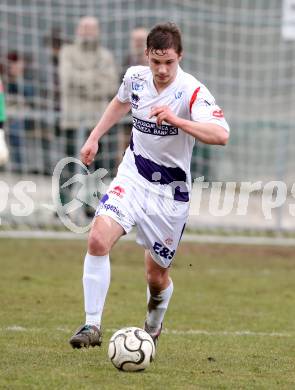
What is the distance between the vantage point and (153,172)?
7.33m

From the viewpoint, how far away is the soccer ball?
6328 mm

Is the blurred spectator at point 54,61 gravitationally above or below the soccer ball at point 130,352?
below

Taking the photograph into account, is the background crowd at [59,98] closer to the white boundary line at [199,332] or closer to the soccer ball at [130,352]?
the white boundary line at [199,332]

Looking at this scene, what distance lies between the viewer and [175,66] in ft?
23.2

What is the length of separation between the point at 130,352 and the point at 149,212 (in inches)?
48.8

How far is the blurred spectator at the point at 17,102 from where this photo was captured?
50.1 feet

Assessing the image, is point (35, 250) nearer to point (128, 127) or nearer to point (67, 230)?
point (67, 230)

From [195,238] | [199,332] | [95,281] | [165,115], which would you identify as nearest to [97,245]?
[95,281]

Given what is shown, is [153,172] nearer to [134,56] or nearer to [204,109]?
[204,109]

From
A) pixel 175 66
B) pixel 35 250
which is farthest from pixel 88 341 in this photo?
pixel 35 250

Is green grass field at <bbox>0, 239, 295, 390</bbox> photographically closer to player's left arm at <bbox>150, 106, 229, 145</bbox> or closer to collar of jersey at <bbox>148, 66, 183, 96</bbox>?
player's left arm at <bbox>150, 106, 229, 145</bbox>

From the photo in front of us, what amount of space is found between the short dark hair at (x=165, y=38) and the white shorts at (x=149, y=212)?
0.97 m

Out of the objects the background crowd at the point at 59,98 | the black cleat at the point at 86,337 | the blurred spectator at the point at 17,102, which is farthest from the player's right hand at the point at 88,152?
the blurred spectator at the point at 17,102

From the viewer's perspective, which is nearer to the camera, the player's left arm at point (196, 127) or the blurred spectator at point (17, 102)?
the player's left arm at point (196, 127)
